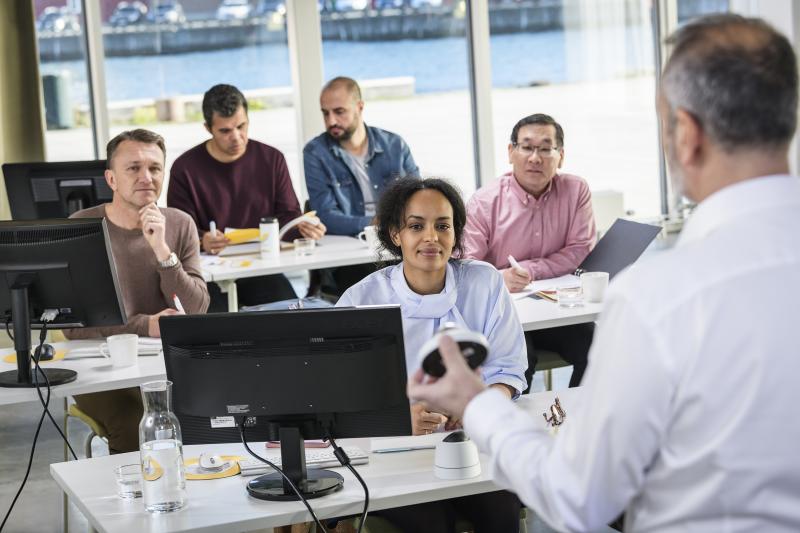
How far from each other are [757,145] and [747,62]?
0.10 meters

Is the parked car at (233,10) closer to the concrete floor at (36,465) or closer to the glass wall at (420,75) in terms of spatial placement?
the glass wall at (420,75)

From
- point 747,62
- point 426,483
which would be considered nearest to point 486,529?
point 426,483

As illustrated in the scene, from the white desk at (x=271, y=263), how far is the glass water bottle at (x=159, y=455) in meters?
2.31

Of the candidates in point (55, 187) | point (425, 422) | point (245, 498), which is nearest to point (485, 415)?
point (245, 498)

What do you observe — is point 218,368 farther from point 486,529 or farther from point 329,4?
point 329,4

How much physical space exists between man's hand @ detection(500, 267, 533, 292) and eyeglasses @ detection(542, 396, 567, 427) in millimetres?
→ 1564

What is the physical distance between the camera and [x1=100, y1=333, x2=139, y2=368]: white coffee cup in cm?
335

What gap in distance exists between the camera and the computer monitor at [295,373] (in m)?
2.31

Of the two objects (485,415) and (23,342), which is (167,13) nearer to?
(23,342)

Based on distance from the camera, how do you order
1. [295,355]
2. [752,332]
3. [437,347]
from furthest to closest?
[295,355]
[437,347]
[752,332]

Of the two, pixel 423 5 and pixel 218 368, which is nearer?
pixel 218 368

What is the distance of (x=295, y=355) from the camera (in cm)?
231

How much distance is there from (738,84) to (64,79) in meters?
6.25

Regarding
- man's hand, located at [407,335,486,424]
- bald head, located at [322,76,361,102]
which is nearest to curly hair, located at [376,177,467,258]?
man's hand, located at [407,335,486,424]
